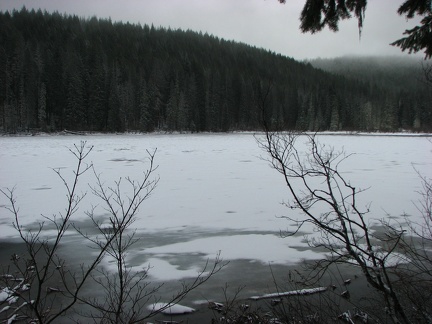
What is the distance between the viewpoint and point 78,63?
208 ft

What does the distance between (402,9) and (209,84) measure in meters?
74.4

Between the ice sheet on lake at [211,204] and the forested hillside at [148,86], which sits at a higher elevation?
the forested hillside at [148,86]

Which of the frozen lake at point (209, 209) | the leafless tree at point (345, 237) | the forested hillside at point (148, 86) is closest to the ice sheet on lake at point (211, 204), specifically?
the frozen lake at point (209, 209)

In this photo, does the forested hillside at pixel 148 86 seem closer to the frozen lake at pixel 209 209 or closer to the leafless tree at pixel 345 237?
the frozen lake at pixel 209 209

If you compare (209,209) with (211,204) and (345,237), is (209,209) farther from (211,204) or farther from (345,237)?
(345,237)

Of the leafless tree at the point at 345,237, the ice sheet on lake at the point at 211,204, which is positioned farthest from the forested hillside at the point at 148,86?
the leafless tree at the point at 345,237

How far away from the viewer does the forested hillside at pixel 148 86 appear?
57281 mm

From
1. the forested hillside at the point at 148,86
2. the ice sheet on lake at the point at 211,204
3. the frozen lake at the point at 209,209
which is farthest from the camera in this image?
the forested hillside at the point at 148,86

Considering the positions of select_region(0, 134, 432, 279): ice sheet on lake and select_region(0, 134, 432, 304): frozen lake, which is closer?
select_region(0, 134, 432, 304): frozen lake

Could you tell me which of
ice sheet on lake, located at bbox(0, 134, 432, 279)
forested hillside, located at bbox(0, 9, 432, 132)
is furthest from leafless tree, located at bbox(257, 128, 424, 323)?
forested hillside, located at bbox(0, 9, 432, 132)

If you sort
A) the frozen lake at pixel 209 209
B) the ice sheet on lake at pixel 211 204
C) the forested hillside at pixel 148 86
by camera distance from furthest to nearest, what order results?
the forested hillside at pixel 148 86, the ice sheet on lake at pixel 211 204, the frozen lake at pixel 209 209

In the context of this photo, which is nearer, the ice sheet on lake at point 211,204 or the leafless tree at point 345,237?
the leafless tree at point 345,237

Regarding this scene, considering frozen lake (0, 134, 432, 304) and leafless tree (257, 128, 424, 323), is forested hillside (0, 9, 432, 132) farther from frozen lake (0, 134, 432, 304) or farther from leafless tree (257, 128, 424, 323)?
leafless tree (257, 128, 424, 323)

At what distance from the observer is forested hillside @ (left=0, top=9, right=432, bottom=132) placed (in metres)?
57.3
